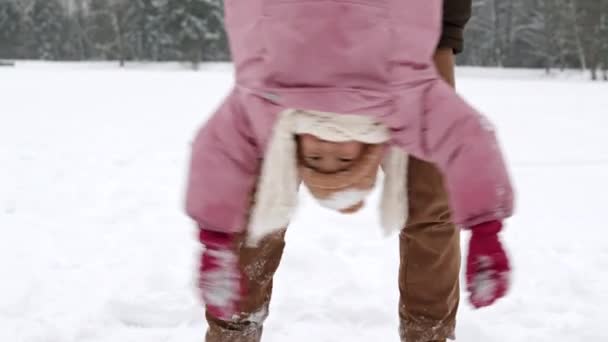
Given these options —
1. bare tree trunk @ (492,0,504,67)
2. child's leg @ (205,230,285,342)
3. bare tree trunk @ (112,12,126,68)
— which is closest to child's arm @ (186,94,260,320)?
child's leg @ (205,230,285,342)

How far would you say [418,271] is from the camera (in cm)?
161

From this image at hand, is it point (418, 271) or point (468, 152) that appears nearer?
point (468, 152)

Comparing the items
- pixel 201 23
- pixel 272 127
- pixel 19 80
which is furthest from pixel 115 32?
pixel 272 127

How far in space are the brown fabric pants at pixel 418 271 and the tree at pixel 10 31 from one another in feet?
A: 133

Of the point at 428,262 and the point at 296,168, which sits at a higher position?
the point at 296,168

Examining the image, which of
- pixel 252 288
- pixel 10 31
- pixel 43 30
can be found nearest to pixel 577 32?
pixel 252 288

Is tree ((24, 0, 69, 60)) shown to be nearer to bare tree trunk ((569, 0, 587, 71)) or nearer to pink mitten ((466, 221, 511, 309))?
bare tree trunk ((569, 0, 587, 71))

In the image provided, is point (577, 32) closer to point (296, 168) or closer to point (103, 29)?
point (103, 29)

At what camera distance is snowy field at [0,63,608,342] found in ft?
6.70

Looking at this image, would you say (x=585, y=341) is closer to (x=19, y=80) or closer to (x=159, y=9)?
(x=19, y=80)

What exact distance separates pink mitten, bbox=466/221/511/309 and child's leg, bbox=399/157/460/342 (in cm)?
35

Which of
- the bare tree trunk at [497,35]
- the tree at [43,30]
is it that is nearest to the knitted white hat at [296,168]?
the bare tree trunk at [497,35]

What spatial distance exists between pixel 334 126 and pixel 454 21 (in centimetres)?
55

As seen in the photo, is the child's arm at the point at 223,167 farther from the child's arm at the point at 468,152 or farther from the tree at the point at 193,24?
the tree at the point at 193,24
